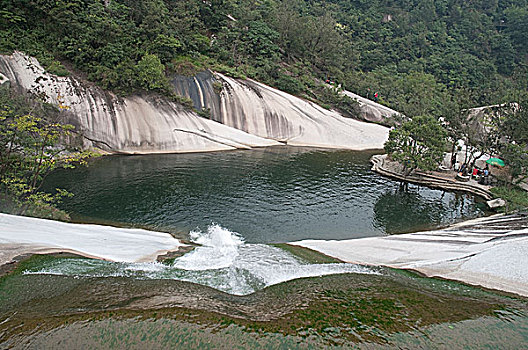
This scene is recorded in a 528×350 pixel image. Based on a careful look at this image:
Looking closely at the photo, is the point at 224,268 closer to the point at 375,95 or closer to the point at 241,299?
the point at 241,299

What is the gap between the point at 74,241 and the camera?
9.42 m

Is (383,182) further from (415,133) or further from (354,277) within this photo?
(354,277)

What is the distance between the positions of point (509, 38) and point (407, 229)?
233 ft

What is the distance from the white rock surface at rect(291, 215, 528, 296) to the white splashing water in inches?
62.4

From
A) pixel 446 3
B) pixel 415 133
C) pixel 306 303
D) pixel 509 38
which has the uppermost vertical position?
pixel 446 3

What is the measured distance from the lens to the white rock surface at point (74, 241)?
7.93m

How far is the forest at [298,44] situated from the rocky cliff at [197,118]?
1461mm

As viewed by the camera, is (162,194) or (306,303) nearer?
(306,303)

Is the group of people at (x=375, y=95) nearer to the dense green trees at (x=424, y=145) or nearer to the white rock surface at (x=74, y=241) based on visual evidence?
the dense green trees at (x=424, y=145)

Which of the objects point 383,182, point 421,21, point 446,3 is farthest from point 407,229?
point 446,3

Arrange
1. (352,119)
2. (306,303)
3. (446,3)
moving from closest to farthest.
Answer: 1. (306,303)
2. (352,119)
3. (446,3)

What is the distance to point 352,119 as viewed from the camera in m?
41.3

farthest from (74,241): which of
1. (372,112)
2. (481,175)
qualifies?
(372,112)

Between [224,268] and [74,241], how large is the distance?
4216 millimetres
